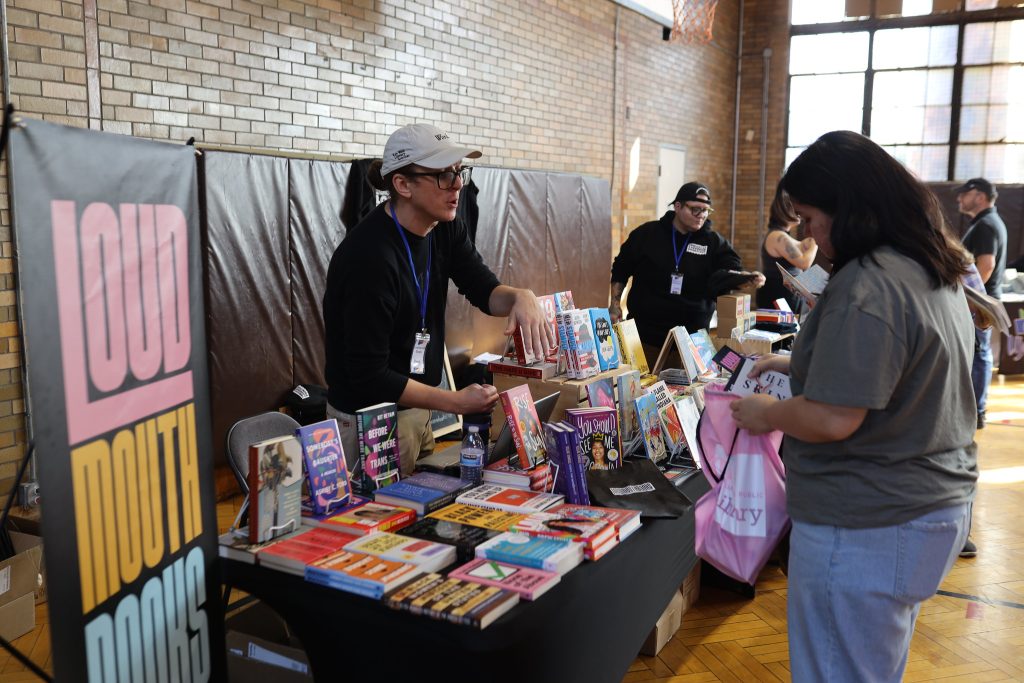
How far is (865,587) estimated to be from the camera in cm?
161

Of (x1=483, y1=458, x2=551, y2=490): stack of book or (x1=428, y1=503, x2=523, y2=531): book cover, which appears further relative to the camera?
(x1=483, y1=458, x2=551, y2=490): stack of book

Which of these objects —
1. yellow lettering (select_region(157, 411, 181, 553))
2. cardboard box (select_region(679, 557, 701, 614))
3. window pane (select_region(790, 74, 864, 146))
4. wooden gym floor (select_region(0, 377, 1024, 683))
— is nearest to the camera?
yellow lettering (select_region(157, 411, 181, 553))

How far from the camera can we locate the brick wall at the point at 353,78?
160 inches

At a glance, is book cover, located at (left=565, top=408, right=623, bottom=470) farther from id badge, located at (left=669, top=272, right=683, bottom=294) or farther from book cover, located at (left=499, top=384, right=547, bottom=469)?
id badge, located at (left=669, top=272, right=683, bottom=294)

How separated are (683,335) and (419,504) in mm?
1843

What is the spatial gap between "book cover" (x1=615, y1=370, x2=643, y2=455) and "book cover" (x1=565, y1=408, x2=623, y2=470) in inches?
7.3

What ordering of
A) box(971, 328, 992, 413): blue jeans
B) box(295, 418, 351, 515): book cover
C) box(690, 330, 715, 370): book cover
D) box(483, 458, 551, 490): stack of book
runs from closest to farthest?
Result: box(295, 418, 351, 515): book cover, box(483, 458, 551, 490): stack of book, box(690, 330, 715, 370): book cover, box(971, 328, 992, 413): blue jeans

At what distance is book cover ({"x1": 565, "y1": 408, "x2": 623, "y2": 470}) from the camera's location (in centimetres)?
257

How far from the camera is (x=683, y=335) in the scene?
144 inches

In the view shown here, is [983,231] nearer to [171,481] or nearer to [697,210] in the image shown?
[697,210]

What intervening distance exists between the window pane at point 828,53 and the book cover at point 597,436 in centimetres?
1095

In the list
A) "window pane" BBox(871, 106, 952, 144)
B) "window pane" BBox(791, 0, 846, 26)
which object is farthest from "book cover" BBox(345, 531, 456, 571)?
"window pane" BBox(791, 0, 846, 26)

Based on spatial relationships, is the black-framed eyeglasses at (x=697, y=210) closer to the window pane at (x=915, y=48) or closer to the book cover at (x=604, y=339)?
the book cover at (x=604, y=339)

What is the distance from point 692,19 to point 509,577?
9.77m
